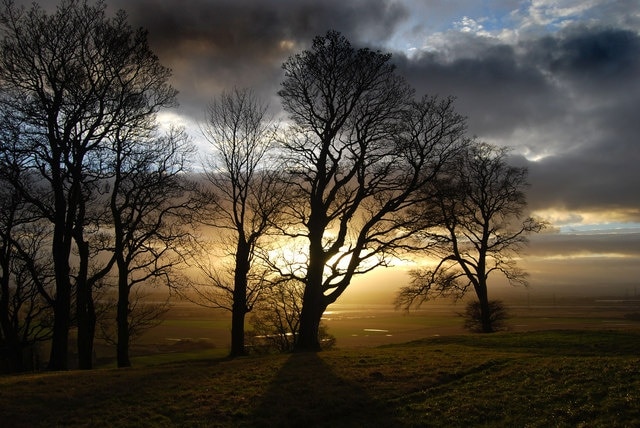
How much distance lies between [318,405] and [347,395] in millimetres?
1160

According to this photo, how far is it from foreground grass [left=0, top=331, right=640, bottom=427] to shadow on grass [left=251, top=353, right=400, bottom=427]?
0.03m

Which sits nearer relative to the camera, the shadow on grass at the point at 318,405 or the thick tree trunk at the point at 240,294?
the shadow on grass at the point at 318,405

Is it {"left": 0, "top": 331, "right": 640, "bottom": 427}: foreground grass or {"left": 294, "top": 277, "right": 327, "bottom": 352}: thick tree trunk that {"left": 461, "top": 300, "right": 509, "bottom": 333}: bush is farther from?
{"left": 0, "top": 331, "right": 640, "bottom": 427}: foreground grass

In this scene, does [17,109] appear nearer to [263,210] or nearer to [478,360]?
[263,210]

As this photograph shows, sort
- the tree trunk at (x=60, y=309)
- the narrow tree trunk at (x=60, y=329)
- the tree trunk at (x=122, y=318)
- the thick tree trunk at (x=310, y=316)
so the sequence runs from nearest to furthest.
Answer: the tree trunk at (x=60, y=309) → the narrow tree trunk at (x=60, y=329) → the thick tree trunk at (x=310, y=316) → the tree trunk at (x=122, y=318)

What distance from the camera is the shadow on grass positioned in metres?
12.2

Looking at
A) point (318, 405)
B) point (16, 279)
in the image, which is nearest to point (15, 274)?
point (16, 279)

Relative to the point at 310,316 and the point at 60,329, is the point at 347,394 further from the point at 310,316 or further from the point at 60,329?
the point at 60,329

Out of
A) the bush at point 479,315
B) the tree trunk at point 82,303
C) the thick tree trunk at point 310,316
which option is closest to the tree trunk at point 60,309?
the tree trunk at point 82,303

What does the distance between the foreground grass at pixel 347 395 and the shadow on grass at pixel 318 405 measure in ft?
0.10

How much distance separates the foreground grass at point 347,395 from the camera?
11.9 m

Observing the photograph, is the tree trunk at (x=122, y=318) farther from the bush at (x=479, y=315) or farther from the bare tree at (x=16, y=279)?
the bush at (x=479, y=315)

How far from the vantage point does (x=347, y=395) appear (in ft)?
46.0

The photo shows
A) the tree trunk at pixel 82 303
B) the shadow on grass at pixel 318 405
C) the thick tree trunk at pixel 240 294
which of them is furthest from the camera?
the thick tree trunk at pixel 240 294
